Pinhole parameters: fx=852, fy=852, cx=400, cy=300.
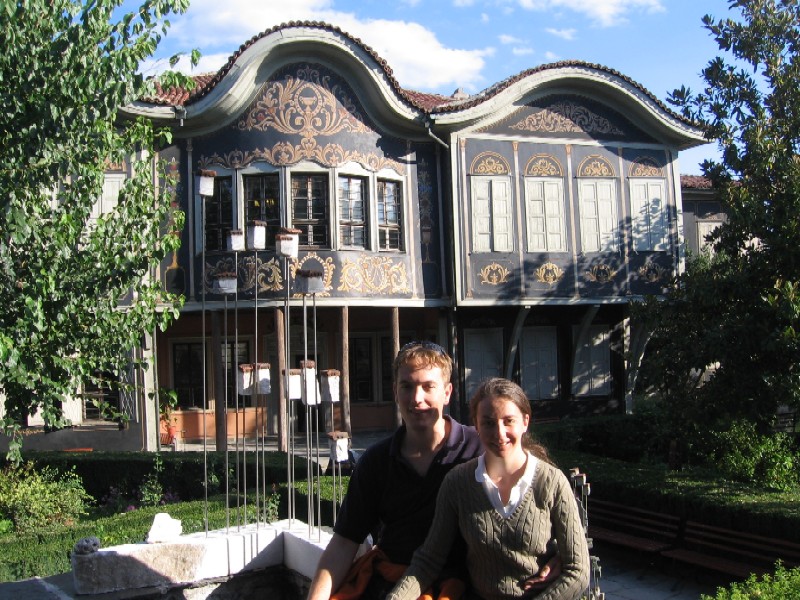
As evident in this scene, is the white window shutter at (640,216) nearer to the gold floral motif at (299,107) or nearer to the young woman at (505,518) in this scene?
the gold floral motif at (299,107)

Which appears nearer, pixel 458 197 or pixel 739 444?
pixel 739 444

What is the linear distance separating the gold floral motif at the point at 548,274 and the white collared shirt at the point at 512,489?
45.5ft

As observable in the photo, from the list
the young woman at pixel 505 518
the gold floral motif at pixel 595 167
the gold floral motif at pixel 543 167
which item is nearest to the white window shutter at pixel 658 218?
the gold floral motif at pixel 595 167

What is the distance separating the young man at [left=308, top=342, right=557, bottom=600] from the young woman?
0.18 metres

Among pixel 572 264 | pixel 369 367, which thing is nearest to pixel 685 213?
pixel 572 264

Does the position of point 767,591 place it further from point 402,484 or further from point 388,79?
point 388,79

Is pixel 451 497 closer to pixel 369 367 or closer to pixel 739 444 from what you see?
pixel 739 444

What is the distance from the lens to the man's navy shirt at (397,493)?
3.20 meters

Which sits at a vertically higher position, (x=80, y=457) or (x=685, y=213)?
(x=685, y=213)

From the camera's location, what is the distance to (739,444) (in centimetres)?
1248

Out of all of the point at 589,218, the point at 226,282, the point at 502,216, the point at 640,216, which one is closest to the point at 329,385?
the point at 226,282

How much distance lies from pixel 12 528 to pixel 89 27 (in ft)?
19.3

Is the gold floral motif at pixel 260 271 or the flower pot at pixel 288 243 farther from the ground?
the gold floral motif at pixel 260 271

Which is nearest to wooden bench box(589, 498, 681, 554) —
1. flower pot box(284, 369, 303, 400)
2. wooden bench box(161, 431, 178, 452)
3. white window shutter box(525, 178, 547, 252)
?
flower pot box(284, 369, 303, 400)
